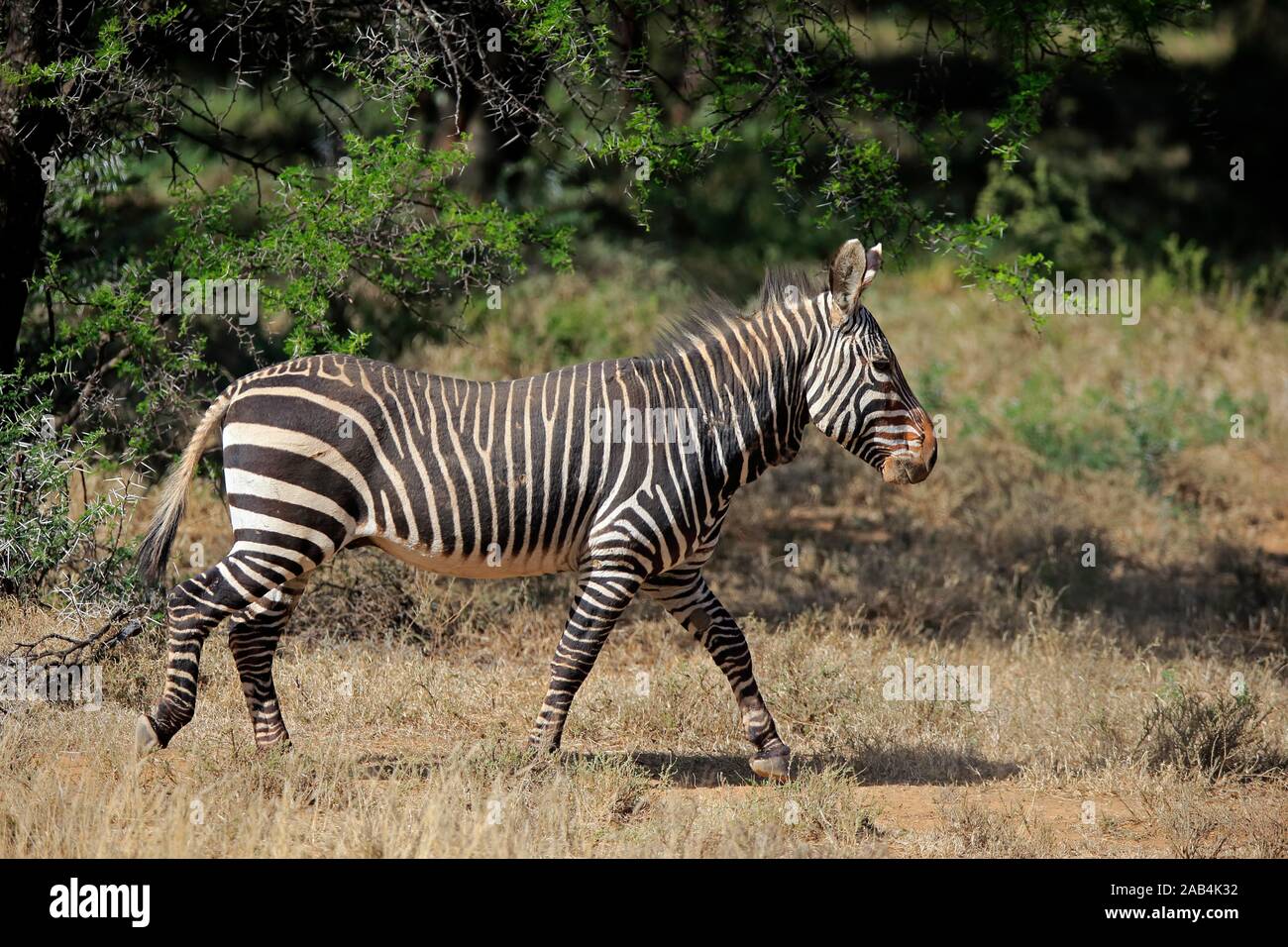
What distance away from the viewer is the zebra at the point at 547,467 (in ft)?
20.4

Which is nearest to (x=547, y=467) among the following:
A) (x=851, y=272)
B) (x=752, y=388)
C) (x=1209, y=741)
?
(x=752, y=388)

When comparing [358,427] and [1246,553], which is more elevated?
[358,427]

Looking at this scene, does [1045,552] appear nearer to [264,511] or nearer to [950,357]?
[950,357]

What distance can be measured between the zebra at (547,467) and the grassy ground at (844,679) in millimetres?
592

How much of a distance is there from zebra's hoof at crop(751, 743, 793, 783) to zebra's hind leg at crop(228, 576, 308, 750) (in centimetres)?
230

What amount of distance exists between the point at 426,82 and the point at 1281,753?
6035 mm

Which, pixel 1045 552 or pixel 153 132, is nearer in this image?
pixel 153 132

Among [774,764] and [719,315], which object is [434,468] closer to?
[719,315]

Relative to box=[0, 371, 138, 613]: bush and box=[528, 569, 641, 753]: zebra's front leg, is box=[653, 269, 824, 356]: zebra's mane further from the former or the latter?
box=[0, 371, 138, 613]: bush

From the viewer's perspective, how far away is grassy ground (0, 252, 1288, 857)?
593cm

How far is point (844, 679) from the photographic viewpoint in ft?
26.9

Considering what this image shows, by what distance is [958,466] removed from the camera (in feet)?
39.7
